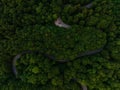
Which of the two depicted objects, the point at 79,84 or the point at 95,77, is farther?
the point at 79,84

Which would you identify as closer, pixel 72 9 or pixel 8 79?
pixel 72 9

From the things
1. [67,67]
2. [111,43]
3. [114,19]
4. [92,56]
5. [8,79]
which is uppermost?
[114,19]

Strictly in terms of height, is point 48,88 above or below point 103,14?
below

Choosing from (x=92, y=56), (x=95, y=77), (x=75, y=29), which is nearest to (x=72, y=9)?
(x=75, y=29)

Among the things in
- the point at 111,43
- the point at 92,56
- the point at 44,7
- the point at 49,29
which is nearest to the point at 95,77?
the point at 92,56

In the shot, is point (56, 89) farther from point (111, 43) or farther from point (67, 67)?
point (111, 43)

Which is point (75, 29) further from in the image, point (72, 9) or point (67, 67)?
point (67, 67)
